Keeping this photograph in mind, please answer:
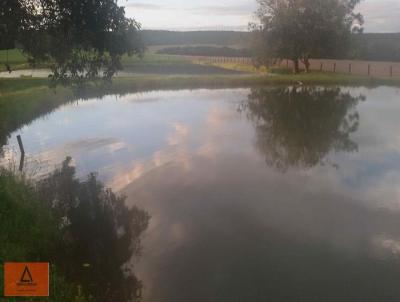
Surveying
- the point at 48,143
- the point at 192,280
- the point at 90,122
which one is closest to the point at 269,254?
the point at 192,280

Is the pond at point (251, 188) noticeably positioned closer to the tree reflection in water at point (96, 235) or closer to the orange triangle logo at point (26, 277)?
the tree reflection in water at point (96, 235)

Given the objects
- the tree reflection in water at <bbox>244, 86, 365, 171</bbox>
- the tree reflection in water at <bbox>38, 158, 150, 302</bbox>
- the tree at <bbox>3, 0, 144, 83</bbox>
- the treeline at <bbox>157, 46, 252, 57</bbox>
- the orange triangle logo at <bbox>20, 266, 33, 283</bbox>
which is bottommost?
the tree reflection in water at <bbox>38, 158, 150, 302</bbox>

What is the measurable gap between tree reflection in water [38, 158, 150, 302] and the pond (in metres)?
0.53

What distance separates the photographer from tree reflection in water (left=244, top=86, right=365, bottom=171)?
993 inches

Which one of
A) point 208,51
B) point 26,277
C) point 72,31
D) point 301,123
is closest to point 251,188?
point 72,31

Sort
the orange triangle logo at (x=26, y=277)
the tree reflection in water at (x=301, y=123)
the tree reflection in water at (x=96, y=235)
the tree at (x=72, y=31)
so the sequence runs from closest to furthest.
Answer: the orange triangle logo at (x=26, y=277), the tree reflection in water at (x=96, y=235), the tree at (x=72, y=31), the tree reflection in water at (x=301, y=123)

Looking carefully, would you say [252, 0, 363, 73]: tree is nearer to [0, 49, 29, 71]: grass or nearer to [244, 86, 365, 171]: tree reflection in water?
[244, 86, 365, 171]: tree reflection in water

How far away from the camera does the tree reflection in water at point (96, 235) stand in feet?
40.2

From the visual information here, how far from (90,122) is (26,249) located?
2437cm

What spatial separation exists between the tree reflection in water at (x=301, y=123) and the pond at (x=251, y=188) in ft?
0.50

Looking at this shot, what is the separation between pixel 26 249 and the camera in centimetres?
1324

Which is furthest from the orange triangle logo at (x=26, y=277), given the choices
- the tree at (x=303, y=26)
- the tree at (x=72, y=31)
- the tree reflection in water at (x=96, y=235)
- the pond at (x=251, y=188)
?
the tree at (x=303, y=26)

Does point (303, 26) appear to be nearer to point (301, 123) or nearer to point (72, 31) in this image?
point (301, 123)

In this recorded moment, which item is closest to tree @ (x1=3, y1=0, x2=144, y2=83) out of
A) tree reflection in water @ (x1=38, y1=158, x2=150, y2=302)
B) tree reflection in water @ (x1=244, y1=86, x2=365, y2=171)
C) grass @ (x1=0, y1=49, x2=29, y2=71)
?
tree reflection in water @ (x1=38, y1=158, x2=150, y2=302)
